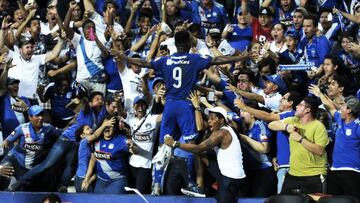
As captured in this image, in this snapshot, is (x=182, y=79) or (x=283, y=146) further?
(x=182, y=79)

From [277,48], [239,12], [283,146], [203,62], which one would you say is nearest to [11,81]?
[203,62]

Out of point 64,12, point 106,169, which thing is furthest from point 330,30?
point 64,12

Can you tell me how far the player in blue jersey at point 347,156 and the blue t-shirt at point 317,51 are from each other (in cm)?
278

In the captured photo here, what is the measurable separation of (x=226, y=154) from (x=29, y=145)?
3.73 metres

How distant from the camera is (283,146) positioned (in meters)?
14.4

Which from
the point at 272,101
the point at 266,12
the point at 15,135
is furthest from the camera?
the point at 266,12

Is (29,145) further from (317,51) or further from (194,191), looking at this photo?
(317,51)

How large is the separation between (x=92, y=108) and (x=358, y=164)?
4.72 m

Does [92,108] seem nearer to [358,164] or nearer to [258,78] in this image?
[258,78]

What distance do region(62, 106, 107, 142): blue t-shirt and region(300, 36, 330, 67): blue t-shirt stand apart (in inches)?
133

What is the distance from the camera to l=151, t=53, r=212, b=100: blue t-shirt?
14656 mm

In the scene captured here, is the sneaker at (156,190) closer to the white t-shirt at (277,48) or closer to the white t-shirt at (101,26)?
the white t-shirt at (277,48)

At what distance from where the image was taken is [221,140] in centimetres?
1412

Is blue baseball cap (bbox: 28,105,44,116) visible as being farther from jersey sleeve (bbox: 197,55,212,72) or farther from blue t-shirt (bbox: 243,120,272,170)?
blue t-shirt (bbox: 243,120,272,170)
